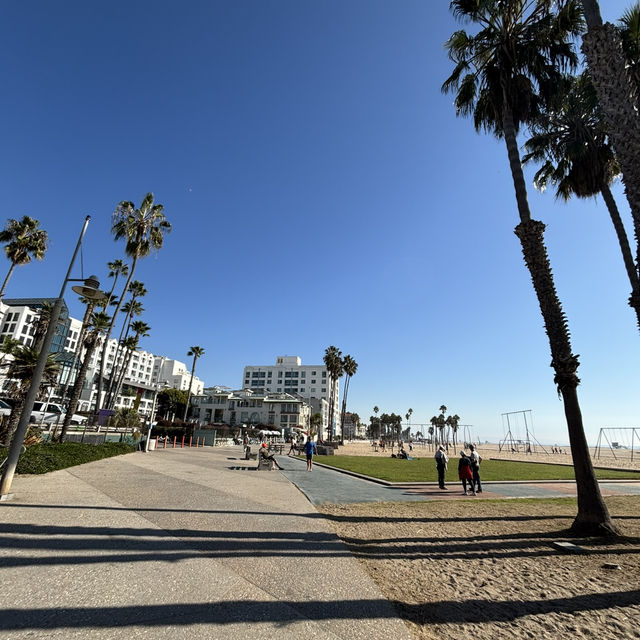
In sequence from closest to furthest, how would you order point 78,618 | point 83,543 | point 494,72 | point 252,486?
point 78,618
point 83,543
point 494,72
point 252,486

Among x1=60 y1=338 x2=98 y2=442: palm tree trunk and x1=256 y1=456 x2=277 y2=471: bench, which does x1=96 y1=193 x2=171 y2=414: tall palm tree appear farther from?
x1=256 y1=456 x2=277 y2=471: bench

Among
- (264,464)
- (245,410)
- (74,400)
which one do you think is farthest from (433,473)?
(245,410)

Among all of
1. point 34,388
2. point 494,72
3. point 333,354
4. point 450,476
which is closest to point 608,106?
point 494,72

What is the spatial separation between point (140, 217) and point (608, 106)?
27.4 meters

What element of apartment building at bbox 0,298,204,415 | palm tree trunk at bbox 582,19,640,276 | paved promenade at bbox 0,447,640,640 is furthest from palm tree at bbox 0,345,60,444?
apartment building at bbox 0,298,204,415

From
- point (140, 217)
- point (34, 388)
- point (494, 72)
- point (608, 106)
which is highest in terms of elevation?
point (140, 217)

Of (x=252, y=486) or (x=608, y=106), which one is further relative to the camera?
(x=252, y=486)

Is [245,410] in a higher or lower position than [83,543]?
higher

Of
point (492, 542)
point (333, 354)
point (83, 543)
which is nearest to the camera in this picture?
point (83, 543)

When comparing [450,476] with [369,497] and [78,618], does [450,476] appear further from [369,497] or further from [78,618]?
[78,618]

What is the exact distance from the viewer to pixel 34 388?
26.8ft

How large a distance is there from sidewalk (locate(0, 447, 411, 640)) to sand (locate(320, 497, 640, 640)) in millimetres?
572

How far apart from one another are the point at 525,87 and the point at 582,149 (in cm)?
406

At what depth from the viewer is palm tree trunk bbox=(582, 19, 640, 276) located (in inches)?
241
